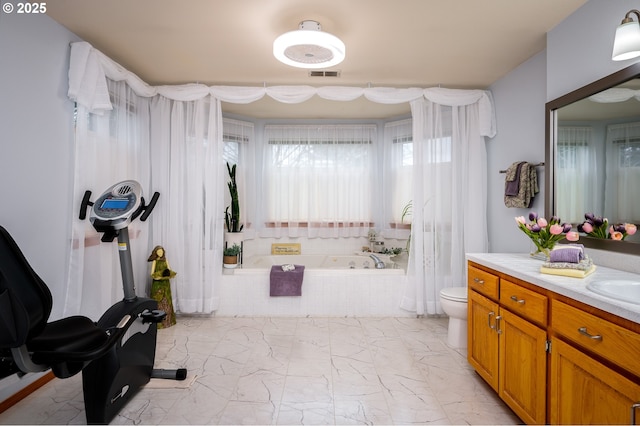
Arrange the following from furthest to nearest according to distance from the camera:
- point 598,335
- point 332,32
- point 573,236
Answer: point 332,32, point 573,236, point 598,335

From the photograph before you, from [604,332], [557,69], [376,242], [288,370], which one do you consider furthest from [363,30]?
[376,242]

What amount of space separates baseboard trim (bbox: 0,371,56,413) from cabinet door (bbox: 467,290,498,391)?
2796mm

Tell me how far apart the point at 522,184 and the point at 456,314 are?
3.78 feet

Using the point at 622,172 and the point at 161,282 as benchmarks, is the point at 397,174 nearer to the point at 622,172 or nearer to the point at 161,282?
the point at 622,172

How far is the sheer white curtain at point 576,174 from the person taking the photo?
1.96 meters

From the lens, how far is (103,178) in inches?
103

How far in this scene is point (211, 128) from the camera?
335 centimetres

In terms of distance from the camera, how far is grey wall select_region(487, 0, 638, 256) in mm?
1936

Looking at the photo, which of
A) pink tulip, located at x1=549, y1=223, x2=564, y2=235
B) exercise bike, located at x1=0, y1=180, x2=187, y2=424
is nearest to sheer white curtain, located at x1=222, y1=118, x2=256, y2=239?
exercise bike, located at x1=0, y1=180, x2=187, y2=424

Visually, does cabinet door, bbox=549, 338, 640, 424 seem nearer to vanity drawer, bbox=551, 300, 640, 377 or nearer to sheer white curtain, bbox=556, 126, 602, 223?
vanity drawer, bbox=551, 300, 640, 377

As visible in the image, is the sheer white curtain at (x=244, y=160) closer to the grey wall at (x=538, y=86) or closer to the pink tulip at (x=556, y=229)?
the grey wall at (x=538, y=86)

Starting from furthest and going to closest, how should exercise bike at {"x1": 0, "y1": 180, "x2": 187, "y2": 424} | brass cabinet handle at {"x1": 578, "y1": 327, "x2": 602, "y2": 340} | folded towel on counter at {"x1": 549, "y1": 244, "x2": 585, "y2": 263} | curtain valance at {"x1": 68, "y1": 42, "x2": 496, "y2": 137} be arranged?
1. curtain valance at {"x1": 68, "y1": 42, "x2": 496, "y2": 137}
2. folded towel on counter at {"x1": 549, "y1": 244, "x2": 585, "y2": 263}
3. exercise bike at {"x1": 0, "y1": 180, "x2": 187, "y2": 424}
4. brass cabinet handle at {"x1": 578, "y1": 327, "x2": 602, "y2": 340}

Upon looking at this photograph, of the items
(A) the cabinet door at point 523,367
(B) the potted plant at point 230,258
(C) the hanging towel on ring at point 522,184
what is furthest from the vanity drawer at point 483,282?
(B) the potted plant at point 230,258

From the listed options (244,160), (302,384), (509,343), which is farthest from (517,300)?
(244,160)
